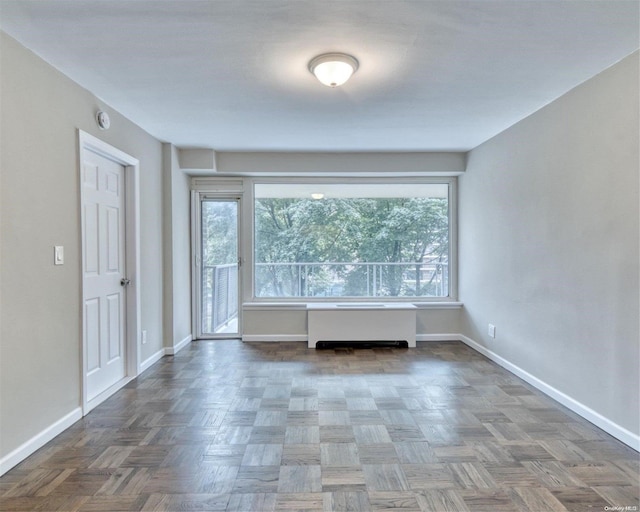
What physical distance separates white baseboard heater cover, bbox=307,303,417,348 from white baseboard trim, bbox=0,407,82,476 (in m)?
2.54

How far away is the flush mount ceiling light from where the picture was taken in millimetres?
2229

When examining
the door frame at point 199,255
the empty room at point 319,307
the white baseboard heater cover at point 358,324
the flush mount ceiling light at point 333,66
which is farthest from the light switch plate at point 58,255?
the white baseboard heater cover at point 358,324

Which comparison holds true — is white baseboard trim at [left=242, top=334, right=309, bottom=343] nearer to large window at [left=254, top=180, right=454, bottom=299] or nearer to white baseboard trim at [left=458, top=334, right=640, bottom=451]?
large window at [left=254, top=180, right=454, bottom=299]

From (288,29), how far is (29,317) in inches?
85.9

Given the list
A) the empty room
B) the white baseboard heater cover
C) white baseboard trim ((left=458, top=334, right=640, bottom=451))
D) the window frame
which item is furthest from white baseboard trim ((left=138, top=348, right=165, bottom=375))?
white baseboard trim ((left=458, top=334, right=640, bottom=451))

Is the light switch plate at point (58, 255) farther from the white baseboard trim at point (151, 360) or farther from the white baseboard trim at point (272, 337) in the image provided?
the white baseboard trim at point (272, 337)

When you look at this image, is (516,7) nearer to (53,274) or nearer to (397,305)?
(53,274)

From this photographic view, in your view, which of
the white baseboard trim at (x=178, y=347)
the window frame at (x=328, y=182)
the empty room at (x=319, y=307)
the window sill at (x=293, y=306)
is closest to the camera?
the empty room at (x=319, y=307)

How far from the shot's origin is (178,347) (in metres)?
4.37

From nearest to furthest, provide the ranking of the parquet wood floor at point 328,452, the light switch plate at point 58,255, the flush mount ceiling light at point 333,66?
the parquet wood floor at point 328,452
the flush mount ceiling light at point 333,66
the light switch plate at point 58,255

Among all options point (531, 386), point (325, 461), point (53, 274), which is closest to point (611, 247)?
point (531, 386)

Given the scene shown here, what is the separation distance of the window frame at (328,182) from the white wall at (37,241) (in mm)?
2257

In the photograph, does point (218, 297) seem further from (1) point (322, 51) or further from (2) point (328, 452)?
(1) point (322, 51)

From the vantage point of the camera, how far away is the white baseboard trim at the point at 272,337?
4.86 m
